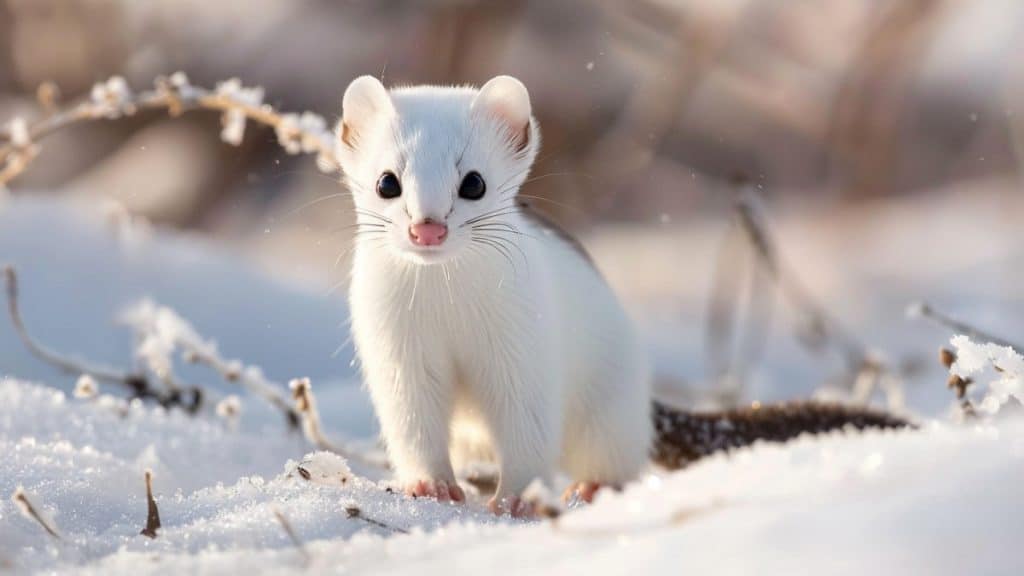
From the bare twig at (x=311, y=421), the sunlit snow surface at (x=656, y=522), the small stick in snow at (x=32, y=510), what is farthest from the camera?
the bare twig at (x=311, y=421)

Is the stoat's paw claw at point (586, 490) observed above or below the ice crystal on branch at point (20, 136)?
below

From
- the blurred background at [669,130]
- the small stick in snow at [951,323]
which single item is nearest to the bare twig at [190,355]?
the small stick in snow at [951,323]

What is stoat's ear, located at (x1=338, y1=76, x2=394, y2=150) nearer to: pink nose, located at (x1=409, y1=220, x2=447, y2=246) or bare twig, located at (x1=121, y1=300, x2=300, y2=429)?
pink nose, located at (x1=409, y1=220, x2=447, y2=246)

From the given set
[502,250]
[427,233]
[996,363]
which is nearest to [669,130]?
[502,250]

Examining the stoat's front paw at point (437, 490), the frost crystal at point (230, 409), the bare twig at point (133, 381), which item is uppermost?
the bare twig at point (133, 381)

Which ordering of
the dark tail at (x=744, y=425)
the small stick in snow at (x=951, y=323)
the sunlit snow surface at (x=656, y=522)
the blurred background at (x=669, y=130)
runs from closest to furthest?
the sunlit snow surface at (x=656, y=522), the small stick in snow at (x=951, y=323), the dark tail at (x=744, y=425), the blurred background at (x=669, y=130)

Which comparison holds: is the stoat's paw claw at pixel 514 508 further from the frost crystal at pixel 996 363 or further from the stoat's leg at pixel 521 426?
the frost crystal at pixel 996 363

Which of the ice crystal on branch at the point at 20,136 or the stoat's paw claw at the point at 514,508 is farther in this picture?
the ice crystal on branch at the point at 20,136

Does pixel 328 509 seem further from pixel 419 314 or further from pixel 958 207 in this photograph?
pixel 958 207
